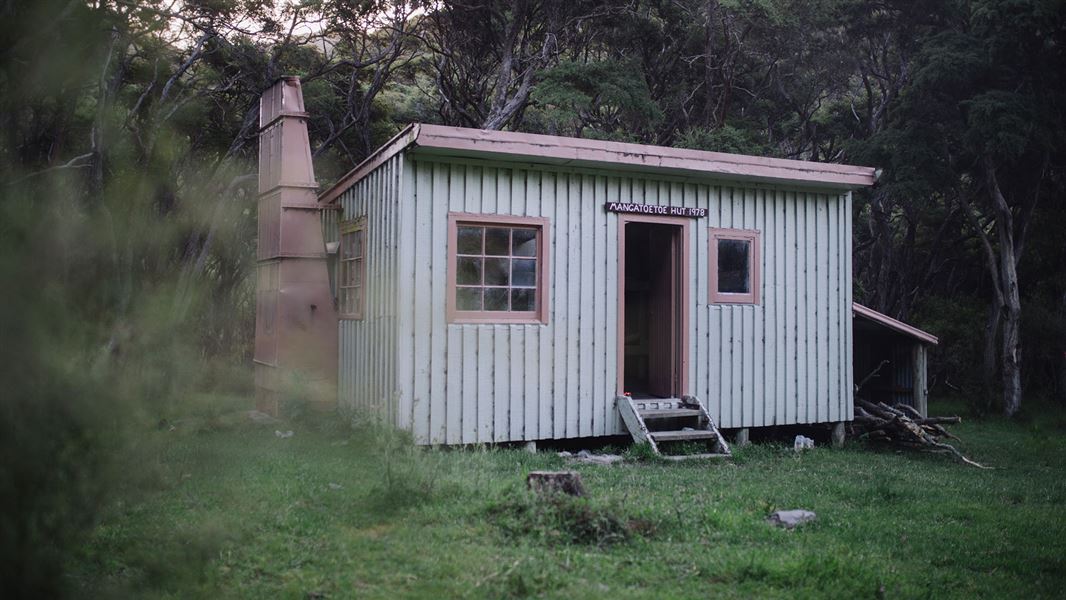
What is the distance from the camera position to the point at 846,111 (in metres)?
23.2

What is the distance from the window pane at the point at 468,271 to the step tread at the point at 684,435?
101 inches

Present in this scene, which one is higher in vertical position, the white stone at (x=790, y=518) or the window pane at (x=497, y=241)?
the window pane at (x=497, y=241)

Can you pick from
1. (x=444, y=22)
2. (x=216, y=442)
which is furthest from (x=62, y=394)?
(x=444, y=22)

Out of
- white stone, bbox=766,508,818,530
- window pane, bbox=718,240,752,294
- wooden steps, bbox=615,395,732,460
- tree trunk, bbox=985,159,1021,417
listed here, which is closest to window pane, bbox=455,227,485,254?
wooden steps, bbox=615,395,732,460

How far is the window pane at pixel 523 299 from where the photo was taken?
991cm

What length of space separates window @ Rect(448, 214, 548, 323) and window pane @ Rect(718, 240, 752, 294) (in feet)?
8.09

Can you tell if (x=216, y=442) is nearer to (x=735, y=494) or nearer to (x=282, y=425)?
(x=735, y=494)

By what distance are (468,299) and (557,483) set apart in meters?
3.41

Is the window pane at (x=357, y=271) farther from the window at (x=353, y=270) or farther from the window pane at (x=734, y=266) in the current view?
the window pane at (x=734, y=266)

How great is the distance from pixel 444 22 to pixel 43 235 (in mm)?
19640

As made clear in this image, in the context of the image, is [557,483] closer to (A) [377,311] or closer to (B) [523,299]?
(B) [523,299]

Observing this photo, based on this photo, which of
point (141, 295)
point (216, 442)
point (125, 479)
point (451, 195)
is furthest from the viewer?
point (451, 195)

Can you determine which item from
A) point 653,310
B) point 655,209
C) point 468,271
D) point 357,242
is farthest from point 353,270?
point 653,310

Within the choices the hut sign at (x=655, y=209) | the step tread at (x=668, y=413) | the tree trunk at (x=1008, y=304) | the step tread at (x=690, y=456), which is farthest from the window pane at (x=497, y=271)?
the tree trunk at (x=1008, y=304)
